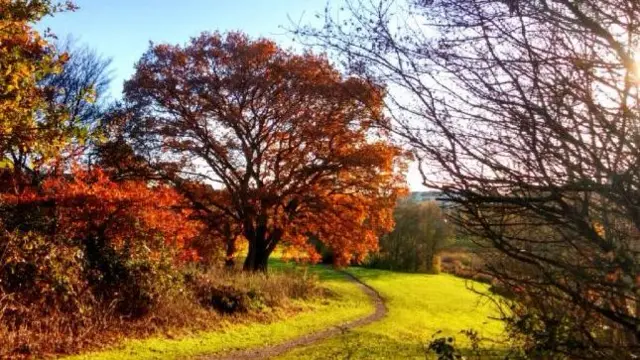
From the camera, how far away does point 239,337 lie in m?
13.2

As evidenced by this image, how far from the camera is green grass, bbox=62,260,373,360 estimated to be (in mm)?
10609

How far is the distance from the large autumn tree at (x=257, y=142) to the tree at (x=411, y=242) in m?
22.0

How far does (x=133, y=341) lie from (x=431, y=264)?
120ft

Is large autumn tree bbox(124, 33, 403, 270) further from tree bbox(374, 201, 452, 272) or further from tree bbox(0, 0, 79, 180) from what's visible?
tree bbox(374, 201, 452, 272)

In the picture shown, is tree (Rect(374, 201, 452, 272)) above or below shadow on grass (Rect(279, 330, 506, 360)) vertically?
above

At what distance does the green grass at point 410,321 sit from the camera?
39.0 ft

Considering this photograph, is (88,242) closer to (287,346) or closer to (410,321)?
(287,346)

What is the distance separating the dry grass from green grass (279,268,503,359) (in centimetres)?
302

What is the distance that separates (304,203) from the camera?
76.6 ft

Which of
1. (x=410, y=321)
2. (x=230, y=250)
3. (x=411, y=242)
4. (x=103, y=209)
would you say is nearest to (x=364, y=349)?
(x=103, y=209)

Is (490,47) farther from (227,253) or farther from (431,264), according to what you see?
(431,264)

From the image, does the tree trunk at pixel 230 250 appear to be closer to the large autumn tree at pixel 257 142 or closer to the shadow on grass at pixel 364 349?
the large autumn tree at pixel 257 142

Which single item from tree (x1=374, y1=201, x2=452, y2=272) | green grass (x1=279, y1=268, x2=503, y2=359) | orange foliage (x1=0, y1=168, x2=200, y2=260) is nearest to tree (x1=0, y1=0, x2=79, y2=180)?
green grass (x1=279, y1=268, x2=503, y2=359)

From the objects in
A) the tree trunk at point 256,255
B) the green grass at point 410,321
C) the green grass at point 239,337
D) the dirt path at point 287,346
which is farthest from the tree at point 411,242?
the dirt path at point 287,346
